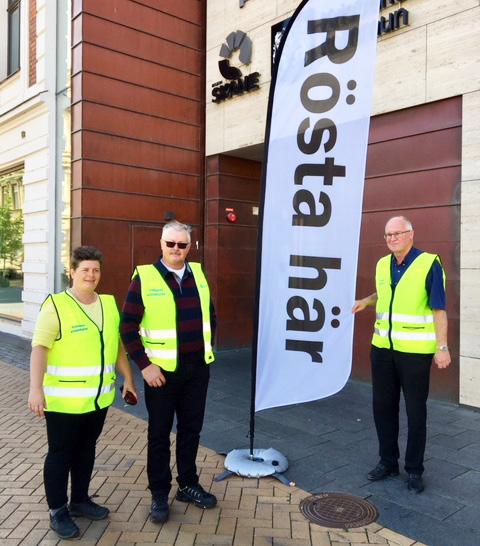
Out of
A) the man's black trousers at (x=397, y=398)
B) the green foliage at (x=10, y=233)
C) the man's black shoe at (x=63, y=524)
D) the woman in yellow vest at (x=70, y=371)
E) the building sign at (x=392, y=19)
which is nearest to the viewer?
the woman in yellow vest at (x=70, y=371)

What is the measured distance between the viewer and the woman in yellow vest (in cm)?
312

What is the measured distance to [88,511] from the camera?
3.47m

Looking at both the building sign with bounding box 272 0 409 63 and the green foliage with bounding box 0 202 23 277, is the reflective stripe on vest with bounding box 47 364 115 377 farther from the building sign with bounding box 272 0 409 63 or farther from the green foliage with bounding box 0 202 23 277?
the green foliage with bounding box 0 202 23 277

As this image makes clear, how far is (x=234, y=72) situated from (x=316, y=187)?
5759 millimetres

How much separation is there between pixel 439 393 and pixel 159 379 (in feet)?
13.9

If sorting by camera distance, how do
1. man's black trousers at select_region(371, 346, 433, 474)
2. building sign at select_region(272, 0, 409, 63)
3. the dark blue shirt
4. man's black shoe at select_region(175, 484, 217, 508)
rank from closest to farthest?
man's black shoe at select_region(175, 484, 217, 508) → the dark blue shirt → man's black trousers at select_region(371, 346, 433, 474) → building sign at select_region(272, 0, 409, 63)

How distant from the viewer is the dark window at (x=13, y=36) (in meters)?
11.9

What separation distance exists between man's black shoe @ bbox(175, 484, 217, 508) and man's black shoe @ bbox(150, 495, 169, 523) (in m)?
0.22

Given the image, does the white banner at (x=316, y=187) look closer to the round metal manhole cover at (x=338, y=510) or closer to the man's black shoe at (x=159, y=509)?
the round metal manhole cover at (x=338, y=510)

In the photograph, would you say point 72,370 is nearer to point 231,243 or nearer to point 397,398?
point 397,398

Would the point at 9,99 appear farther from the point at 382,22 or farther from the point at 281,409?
the point at 281,409

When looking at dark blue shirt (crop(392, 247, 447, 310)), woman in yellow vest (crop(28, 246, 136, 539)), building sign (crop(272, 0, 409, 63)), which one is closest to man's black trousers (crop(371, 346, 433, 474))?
dark blue shirt (crop(392, 247, 447, 310))

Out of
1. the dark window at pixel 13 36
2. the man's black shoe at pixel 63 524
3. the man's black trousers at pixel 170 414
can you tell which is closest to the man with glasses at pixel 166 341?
the man's black trousers at pixel 170 414

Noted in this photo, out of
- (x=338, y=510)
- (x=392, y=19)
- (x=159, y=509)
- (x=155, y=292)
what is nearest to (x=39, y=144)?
(x=392, y=19)
